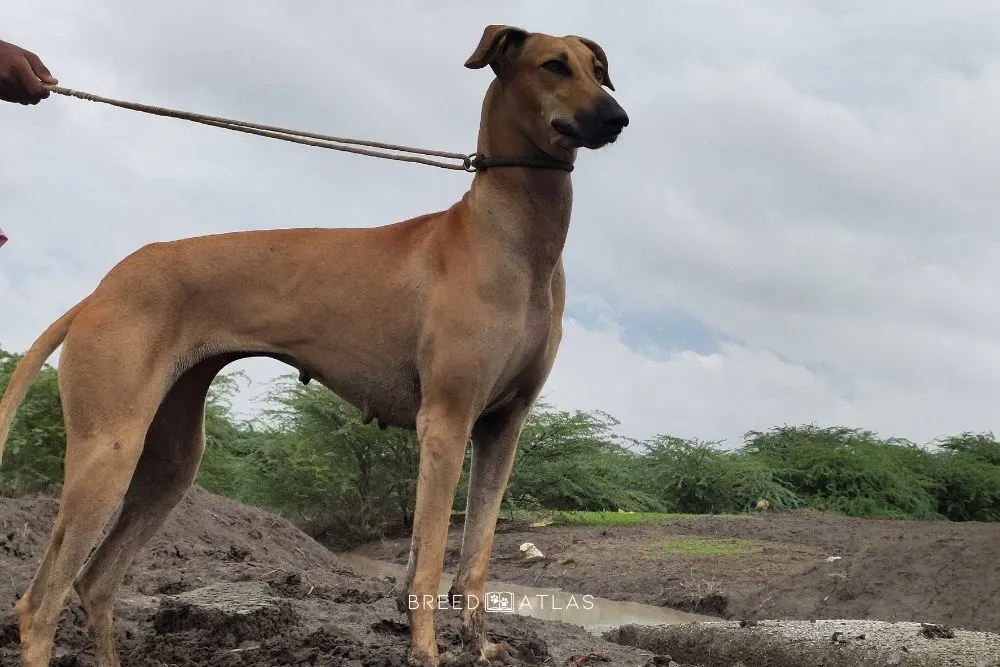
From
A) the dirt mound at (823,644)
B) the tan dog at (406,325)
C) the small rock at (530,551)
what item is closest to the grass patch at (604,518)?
the small rock at (530,551)

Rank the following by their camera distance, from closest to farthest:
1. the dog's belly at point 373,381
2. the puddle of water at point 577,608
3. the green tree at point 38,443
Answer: the dog's belly at point 373,381
the puddle of water at point 577,608
the green tree at point 38,443

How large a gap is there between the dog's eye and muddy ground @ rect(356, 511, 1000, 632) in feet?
22.3

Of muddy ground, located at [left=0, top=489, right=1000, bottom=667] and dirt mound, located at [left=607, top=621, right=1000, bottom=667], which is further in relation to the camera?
dirt mound, located at [left=607, top=621, right=1000, bottom=667]

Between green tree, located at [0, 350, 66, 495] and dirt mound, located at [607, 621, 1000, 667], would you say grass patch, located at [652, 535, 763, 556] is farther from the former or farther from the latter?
green tree, located at [0, 350, 66, 495]

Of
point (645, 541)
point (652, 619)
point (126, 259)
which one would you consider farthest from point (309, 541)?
point (126, 259)

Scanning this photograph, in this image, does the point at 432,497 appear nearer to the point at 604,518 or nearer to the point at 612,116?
the point at 612,116

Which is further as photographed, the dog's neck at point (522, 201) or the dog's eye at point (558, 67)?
the dog's neck at point (522, 201)

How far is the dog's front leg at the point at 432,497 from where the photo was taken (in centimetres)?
395

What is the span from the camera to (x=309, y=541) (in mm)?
10859

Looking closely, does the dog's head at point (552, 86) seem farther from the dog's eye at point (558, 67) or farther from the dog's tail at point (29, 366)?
the dog's tail at point (29, 366)


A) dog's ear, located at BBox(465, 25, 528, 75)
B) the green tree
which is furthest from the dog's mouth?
the green tree

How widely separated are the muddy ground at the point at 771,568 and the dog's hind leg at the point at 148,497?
642 cm

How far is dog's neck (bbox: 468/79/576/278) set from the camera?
4191 mm

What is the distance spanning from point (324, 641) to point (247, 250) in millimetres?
1929
